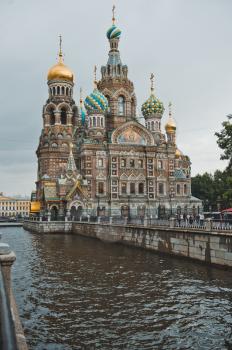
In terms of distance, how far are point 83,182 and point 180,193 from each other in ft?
56.9

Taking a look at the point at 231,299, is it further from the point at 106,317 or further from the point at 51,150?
the point at 51,150

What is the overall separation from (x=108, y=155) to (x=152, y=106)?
1105 centimetres

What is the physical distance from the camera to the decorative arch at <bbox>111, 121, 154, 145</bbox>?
50.3 metres

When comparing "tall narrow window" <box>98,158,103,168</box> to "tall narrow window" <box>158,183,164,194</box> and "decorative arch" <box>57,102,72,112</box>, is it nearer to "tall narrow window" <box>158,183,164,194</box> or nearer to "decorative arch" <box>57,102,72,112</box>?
"tall narrow window" <box>158,183,164,194</box>

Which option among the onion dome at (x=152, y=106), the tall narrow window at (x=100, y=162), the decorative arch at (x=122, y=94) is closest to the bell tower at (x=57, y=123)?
the tall narrow window at (x=100, y=162)

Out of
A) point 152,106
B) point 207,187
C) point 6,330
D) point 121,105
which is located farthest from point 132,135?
point 6,330

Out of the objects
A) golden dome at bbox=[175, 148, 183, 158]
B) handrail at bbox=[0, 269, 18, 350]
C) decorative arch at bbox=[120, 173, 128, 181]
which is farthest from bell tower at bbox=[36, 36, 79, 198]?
handrail at bbox=[0, 269, 18, 350]

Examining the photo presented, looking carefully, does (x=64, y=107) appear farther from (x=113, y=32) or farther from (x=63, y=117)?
(x=113, y=32)

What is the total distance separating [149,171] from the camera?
51.3 metres

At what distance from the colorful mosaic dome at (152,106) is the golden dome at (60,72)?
12.9m

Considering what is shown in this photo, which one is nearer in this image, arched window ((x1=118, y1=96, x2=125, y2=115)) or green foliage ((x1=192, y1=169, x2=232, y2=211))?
arched window ((x1=118, y1=96, x2=125, y2=115))

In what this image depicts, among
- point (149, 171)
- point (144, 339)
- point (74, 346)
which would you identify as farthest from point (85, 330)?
point (149, 171)

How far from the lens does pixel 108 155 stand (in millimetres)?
49500

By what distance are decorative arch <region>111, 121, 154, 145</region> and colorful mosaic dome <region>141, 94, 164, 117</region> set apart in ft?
13.5
